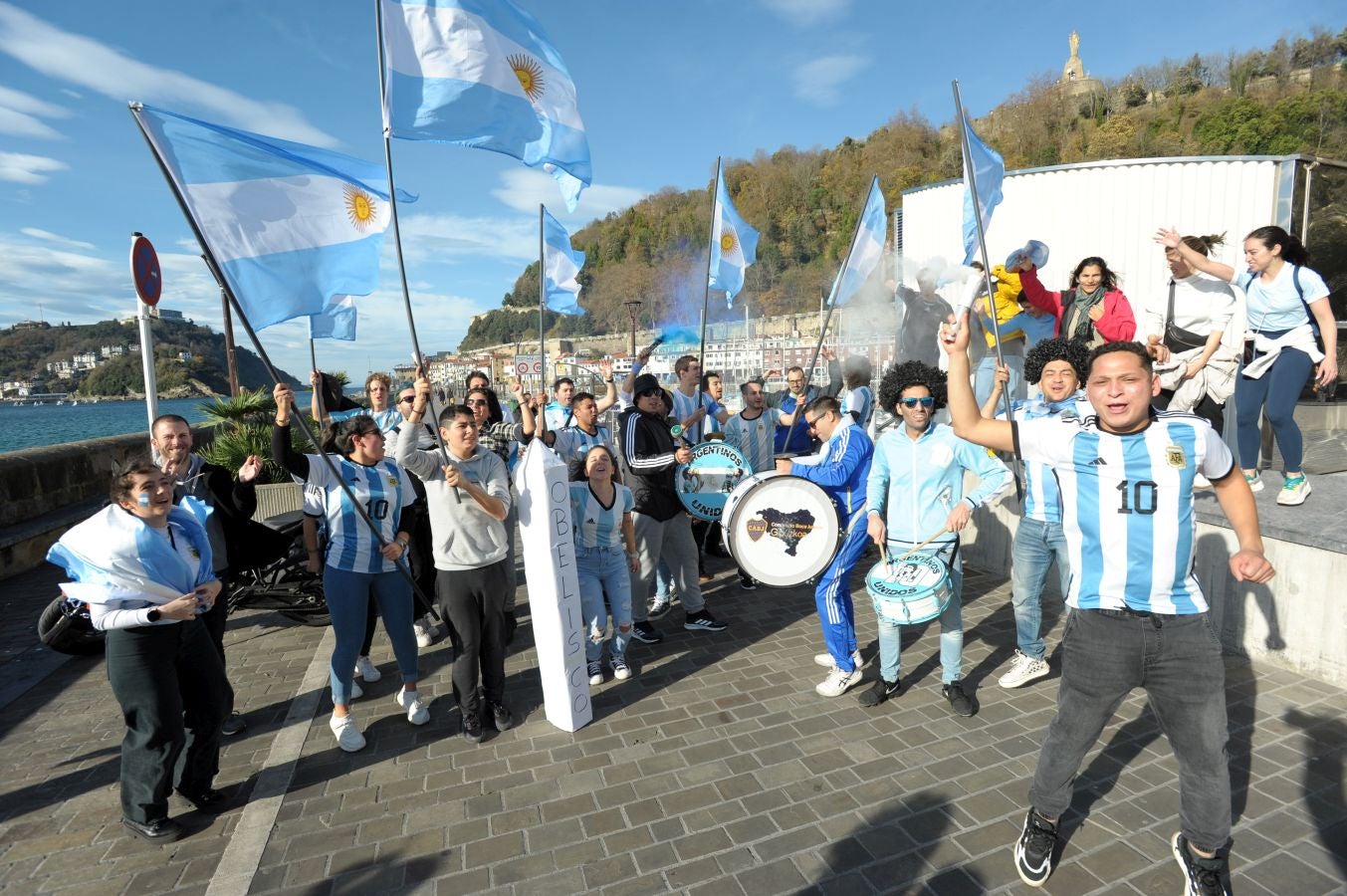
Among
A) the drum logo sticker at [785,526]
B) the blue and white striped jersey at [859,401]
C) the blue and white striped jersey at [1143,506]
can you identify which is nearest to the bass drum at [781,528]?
the drum logo sticker at [785,526]

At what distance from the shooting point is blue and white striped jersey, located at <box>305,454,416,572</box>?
3.92 metres

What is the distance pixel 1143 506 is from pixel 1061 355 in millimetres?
2002

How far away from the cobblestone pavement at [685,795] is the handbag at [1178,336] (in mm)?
2367

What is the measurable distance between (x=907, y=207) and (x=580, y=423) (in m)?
9.20

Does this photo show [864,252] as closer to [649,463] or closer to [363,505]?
[649,463]

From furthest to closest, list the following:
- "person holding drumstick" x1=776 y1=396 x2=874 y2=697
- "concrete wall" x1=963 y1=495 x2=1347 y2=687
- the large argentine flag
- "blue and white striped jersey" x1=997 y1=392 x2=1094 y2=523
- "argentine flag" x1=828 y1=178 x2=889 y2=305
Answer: "argentine flag" x1=828 y1=178 x2=889 y2=305
"person holding drumstick" x1=776 y1=396 x2=874 y2=697
"concrete wall" x1=963 y1=495 x2=1347 y2=687
"blue and white striped jersey" x1=997 y1=392 x2=1094 y2=523
the large argentine flag

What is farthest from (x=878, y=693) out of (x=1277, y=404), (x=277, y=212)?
(x=277, y=212)

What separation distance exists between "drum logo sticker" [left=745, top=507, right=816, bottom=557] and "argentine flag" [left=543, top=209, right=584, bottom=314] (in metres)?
4.86

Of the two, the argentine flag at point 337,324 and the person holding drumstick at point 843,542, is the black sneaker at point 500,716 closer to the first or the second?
the person holding drumstick at point 843,542

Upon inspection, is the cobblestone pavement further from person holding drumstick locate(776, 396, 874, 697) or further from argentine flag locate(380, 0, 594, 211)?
argentine flag locate(380, 0, 594, 211)

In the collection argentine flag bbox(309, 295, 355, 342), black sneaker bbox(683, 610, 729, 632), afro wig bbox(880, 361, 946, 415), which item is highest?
argentine flag bbox(309, 295, 355, 342)

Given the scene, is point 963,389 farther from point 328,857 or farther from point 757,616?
point 757,616

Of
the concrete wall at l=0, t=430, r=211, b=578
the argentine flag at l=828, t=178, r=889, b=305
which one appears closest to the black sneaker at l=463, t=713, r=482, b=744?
the argentine flag at l=828, t=178, r=889, b=305

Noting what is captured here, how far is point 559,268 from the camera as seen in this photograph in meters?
8.77
